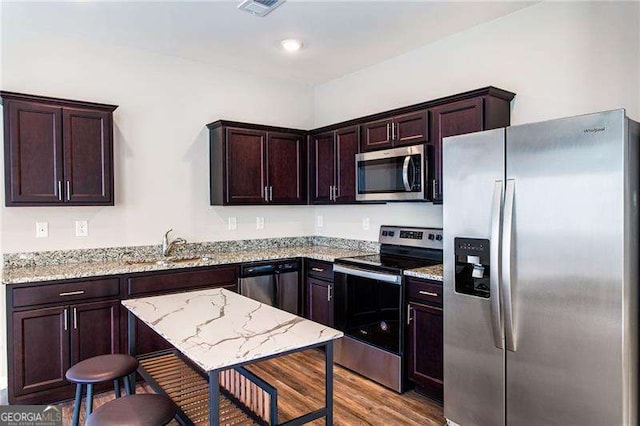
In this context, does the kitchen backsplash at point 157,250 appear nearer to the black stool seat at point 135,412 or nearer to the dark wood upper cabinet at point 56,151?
the dark wood upper cabinet at point 56,151

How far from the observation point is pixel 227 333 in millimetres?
1869

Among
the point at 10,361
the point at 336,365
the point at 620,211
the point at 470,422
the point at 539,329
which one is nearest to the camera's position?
the point at 620,211

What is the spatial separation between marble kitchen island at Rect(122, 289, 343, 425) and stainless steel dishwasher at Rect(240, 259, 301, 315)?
1251 millimetres

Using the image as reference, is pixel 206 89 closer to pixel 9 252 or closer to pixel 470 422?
pixel 9 252

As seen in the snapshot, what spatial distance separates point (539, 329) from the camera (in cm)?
212

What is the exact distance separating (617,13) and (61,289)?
3.99 m

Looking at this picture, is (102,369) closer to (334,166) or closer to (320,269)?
(320,269)

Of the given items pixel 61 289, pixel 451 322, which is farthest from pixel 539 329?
pixel 61 289

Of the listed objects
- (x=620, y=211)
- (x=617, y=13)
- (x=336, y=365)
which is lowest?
(x=336, y=365)

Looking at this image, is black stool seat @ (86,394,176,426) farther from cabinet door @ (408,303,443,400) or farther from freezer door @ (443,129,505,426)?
cabinet door @ (408,303,443,400)

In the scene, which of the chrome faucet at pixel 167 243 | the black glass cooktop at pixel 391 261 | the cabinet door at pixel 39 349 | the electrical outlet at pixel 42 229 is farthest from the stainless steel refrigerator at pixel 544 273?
the electrical outlet at pixel 42 229

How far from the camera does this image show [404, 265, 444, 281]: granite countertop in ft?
9.28

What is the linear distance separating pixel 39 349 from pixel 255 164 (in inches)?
88.9

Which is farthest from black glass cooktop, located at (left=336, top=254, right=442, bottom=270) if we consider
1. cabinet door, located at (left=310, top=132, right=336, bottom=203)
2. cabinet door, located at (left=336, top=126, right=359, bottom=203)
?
cabinet door, located at (left=310, top=132, right=336, bottom=203)
